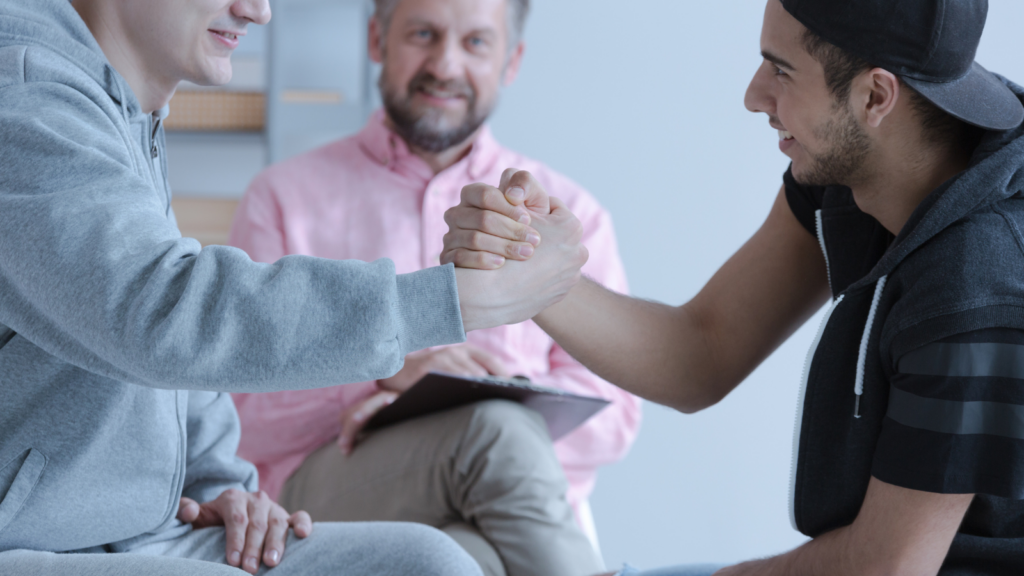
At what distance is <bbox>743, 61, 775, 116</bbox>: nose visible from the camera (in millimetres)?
1095

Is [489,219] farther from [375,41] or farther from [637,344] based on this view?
[375,41]

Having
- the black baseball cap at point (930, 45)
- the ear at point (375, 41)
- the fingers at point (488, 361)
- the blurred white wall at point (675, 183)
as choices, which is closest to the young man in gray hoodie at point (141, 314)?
the black baseball cap at point (930, 45)

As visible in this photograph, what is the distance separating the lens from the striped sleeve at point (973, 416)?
32.4 inches

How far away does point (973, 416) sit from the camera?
32.7 inches

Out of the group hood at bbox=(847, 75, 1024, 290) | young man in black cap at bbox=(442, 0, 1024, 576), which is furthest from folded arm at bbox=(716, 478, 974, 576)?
hood at bbox=(847, 75, 1024, 290)

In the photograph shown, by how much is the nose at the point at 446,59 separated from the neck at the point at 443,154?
15 centimetres

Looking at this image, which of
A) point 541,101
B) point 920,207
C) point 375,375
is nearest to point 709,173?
point 541,101

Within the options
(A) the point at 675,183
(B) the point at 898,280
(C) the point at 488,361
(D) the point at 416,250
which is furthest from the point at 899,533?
(A) the point at 675,183

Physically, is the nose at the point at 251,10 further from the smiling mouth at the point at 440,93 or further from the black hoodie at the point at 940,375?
the smiling mouth at the point at 440,93

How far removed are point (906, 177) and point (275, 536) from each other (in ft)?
2.71

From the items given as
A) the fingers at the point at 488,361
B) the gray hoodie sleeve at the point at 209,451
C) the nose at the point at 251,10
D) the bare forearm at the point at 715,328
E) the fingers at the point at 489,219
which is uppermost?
the nose at the point at 251,10

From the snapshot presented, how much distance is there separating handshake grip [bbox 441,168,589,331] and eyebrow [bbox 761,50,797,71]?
0.99 feet

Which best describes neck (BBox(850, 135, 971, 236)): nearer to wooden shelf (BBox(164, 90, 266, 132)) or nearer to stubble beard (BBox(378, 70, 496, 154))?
stubble beard (BBox(378, 70, 496, 154))

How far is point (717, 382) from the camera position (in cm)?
125
